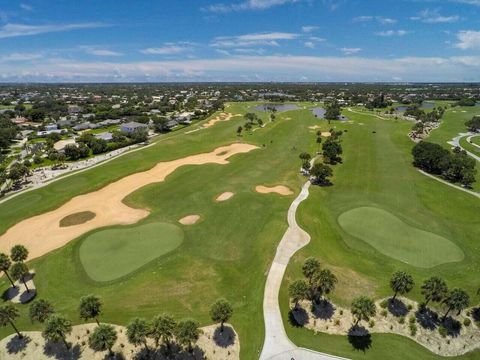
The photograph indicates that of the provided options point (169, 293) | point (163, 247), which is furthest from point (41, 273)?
point (169, 293)

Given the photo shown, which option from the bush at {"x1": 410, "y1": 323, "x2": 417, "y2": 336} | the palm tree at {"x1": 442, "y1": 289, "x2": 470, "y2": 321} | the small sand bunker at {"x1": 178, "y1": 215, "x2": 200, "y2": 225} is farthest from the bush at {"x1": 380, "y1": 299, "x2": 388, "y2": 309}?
the small sand bunker at {"x1": 178, "y1": 215, "x2": 200, "y2": 225}

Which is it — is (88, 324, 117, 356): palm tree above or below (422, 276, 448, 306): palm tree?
below

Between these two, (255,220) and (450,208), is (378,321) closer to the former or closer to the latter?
(255,220)

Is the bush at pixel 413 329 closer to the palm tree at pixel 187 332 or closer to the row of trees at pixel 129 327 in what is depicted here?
the row of trees at pixel 129 327

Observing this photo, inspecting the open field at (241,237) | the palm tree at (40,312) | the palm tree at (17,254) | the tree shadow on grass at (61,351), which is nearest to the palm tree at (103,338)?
the tree shadow on grass at (61,351)

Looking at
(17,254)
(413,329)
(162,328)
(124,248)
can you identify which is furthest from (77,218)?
(413,329)

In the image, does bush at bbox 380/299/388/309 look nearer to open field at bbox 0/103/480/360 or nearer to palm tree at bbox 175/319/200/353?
open field at bbox 0/103/480/360
